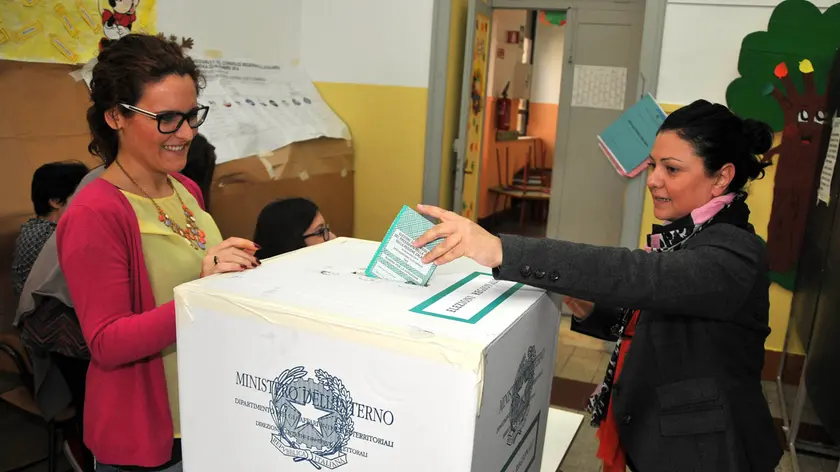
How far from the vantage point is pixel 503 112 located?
6891 mm

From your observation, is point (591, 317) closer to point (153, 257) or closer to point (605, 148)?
point (153, 257)

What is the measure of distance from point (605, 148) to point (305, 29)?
6.57 feet

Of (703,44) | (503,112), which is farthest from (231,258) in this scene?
(503,112)

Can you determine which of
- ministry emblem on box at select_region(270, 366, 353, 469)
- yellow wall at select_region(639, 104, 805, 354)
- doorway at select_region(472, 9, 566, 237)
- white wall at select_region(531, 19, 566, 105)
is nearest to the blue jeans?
ministry emblem on box at select_region(270, 366, 353, 469)

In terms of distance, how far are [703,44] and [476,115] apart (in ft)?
4.72

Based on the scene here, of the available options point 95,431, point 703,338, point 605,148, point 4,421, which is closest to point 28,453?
point 4,421

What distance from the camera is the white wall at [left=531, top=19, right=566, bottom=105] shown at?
25.1 ft

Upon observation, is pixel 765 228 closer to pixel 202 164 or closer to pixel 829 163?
pixel 829 163

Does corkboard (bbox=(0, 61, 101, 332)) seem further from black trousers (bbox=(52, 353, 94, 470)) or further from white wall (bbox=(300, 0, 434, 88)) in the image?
white wall (bbox=(300, 0, 434, 88))

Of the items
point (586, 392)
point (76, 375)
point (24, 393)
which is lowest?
point (586, 392)

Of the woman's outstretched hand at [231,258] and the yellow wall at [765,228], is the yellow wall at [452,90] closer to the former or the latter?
the yellow wall at [765,228]

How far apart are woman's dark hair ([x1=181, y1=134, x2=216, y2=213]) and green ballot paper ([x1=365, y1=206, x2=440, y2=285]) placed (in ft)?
5.50

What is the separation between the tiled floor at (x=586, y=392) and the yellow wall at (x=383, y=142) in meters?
1.34

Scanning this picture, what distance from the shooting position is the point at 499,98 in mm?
6871
